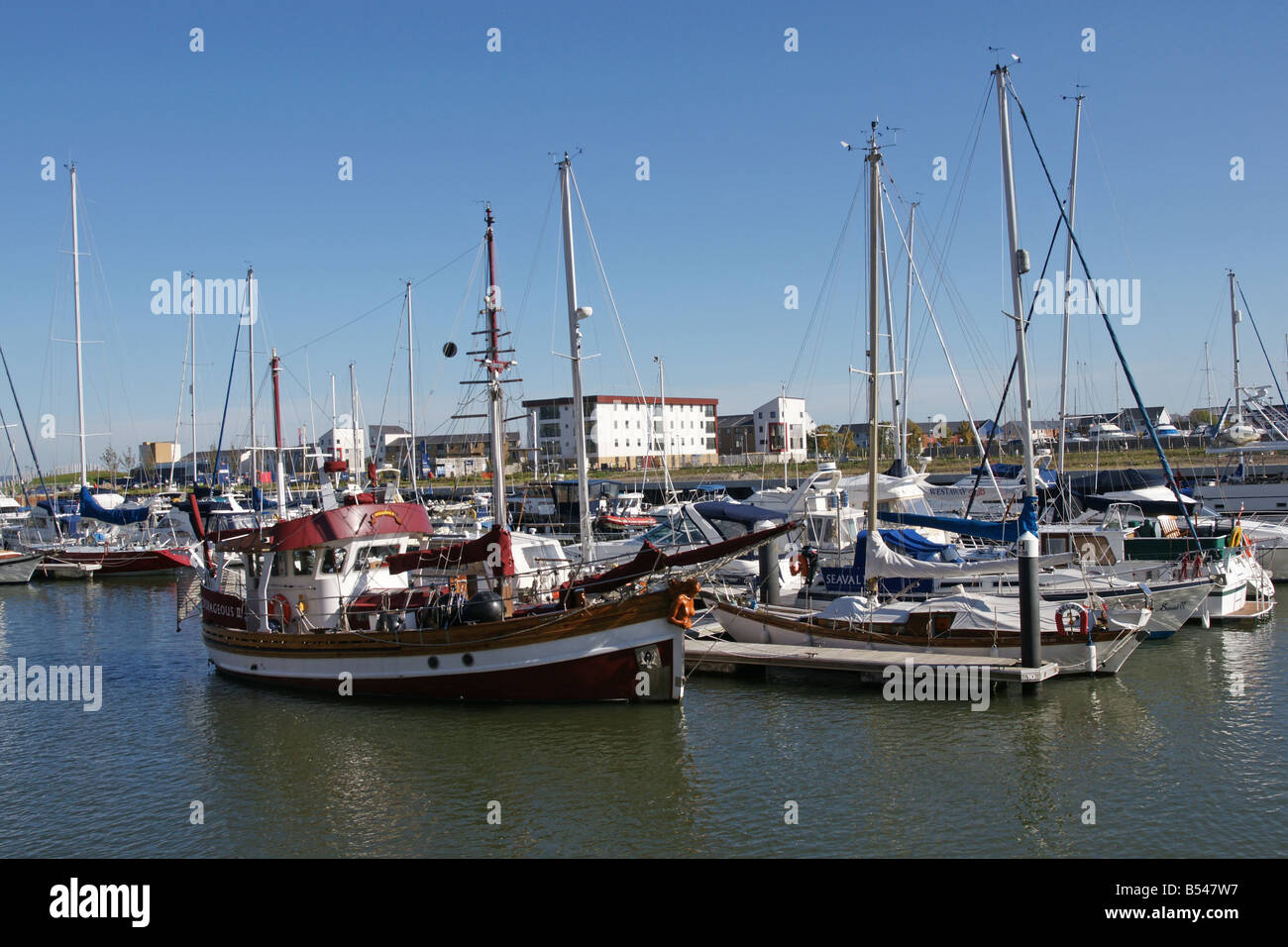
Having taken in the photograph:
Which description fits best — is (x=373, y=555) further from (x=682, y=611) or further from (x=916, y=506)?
(x=916, y=506)

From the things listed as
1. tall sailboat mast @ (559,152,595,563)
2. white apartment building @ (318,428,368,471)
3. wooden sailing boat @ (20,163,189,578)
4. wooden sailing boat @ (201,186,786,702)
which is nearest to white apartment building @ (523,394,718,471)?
white apartment building @ (318,428,368,471)

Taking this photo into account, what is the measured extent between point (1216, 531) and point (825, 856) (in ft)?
95.4

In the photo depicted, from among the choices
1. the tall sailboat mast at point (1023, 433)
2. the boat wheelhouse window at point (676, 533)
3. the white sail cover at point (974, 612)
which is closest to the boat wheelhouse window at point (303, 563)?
the white sail cover at point (974, 612)

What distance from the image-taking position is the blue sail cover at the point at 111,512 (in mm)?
53656

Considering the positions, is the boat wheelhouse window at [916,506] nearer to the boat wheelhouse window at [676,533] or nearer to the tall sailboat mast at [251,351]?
the boat wheelhouse window at [676,533]

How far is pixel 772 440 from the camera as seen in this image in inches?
4535

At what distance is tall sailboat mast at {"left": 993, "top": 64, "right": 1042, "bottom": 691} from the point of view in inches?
770

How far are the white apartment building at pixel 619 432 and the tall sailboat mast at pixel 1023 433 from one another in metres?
78.6

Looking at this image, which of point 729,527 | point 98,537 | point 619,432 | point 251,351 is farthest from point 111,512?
point 619,432

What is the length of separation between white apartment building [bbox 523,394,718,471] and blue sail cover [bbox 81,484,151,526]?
49496 millimetres

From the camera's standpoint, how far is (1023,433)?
24.2 metres
